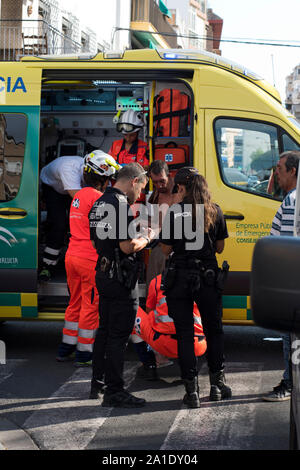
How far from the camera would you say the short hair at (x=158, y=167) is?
7.11 m

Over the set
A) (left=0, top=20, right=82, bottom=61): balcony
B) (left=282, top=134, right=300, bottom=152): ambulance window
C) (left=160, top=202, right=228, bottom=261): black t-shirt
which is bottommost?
(left=160, top=202, right=228, bottom=261): black t-shirt

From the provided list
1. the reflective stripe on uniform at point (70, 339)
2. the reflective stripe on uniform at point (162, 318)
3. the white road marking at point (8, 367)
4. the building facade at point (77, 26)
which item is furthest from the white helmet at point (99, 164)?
the building facade at point (77, 26)

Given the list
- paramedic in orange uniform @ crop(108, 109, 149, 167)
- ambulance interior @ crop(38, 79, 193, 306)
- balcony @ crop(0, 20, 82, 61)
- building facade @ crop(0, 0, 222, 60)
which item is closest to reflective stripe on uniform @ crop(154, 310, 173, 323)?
ambulance interior @ crop(38, 79, 193, 306)

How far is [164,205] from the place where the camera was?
7.25 m

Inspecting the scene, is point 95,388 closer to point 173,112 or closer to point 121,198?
point 121,198

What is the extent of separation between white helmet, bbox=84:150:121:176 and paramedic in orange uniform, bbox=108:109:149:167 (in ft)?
4.52

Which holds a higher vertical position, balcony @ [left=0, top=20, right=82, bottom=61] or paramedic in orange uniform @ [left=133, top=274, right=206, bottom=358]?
balcony @ [left=0, top=20, right=82, bottom=61]

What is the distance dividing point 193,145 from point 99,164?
3.21 feet

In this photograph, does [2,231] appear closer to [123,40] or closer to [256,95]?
[256,95]

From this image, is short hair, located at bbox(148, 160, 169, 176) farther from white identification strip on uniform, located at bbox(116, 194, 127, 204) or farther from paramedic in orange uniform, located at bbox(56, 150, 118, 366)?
white identification strip on uniform, located at bbox(116, 194, 127, 204)

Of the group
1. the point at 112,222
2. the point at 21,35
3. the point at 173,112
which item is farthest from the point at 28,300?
the point at 21,35

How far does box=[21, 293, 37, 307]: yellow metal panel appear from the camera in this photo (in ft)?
22.9

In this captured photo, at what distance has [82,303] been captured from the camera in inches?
263
